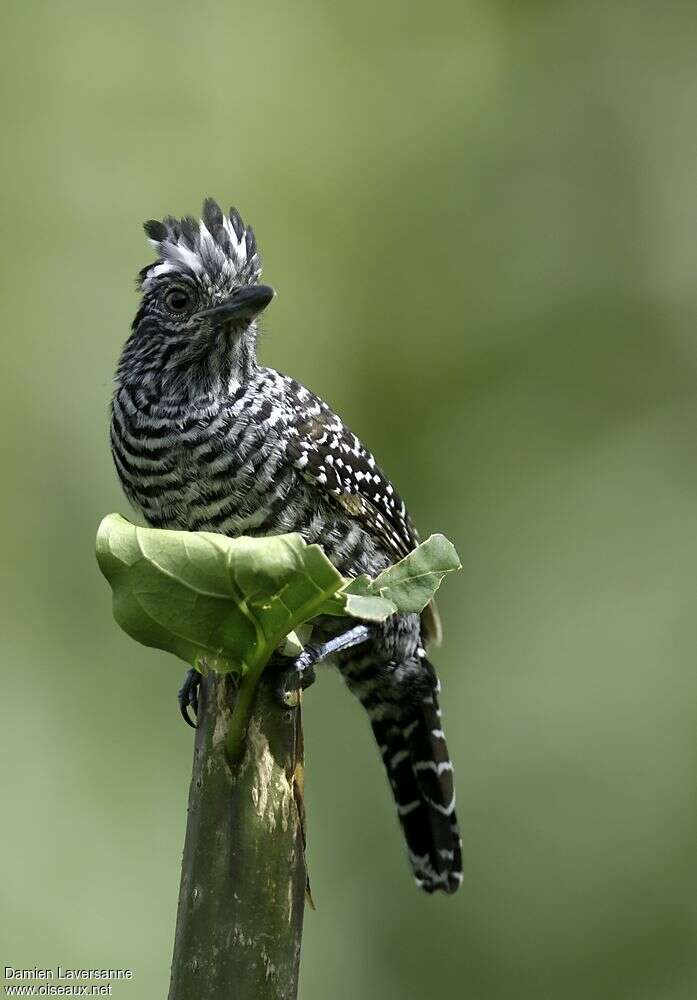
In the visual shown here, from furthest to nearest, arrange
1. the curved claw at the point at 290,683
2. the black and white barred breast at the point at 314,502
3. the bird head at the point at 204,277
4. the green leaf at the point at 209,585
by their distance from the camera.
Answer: the bird head at the point at 204,277 < the black and white barred breast at the point at 314,502 < the curved claw at the point at 290,683 < the green leaf at the point at 209,585

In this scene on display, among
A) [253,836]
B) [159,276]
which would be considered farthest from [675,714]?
[253,836]

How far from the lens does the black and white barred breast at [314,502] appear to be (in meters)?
3.70

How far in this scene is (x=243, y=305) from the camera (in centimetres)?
377

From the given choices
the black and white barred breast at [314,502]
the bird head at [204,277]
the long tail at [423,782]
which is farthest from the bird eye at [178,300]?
the long tail at [423,782]

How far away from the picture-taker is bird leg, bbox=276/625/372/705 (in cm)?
258

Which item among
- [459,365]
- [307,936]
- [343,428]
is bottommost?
[307,936]

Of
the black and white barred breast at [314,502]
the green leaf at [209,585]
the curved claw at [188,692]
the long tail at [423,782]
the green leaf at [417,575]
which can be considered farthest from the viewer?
the long tail at [423,782]

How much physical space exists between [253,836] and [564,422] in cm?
512

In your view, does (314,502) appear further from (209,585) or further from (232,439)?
(209,585)

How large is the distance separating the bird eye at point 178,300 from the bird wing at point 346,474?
45 cm

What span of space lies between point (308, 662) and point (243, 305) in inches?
47.8

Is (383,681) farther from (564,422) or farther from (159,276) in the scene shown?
(564,422)

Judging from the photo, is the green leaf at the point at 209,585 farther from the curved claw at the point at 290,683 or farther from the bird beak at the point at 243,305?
the bird beak at the point at 243,305

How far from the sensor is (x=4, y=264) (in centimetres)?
703
